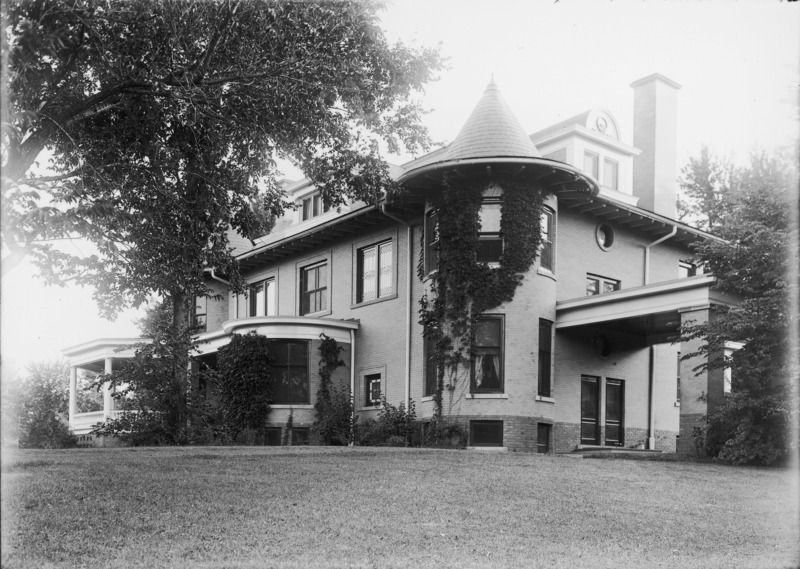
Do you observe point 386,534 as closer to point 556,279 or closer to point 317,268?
point 556,279

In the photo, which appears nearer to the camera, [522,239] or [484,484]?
[484,484]

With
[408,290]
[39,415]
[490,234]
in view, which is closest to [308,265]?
[408,290]

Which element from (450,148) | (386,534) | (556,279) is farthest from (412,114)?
(386,534)

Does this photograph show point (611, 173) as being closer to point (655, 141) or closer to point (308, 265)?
point (655, 141)

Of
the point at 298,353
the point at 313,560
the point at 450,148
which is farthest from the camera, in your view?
the point at 298,353

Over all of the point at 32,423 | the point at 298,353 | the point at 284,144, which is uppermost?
the point at 284,144

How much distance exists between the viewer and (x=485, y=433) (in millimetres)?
20797

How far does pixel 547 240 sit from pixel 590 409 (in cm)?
481

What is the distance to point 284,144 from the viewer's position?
643 inches

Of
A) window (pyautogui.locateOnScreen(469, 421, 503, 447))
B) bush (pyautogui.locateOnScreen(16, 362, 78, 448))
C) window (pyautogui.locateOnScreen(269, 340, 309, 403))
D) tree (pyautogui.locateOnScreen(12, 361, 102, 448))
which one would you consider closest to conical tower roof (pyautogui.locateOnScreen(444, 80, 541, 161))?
window (pyautogui.locateOnScreen(469, 421, 503, 447))

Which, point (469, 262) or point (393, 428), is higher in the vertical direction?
point (469, 262)

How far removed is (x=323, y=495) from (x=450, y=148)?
42.5 feet

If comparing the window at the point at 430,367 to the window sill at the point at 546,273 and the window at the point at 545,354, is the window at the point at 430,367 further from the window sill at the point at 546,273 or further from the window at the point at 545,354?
the window sill at the point at 546,273

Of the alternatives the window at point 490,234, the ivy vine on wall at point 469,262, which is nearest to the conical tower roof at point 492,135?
the ivy vine on wall at point 469,262
